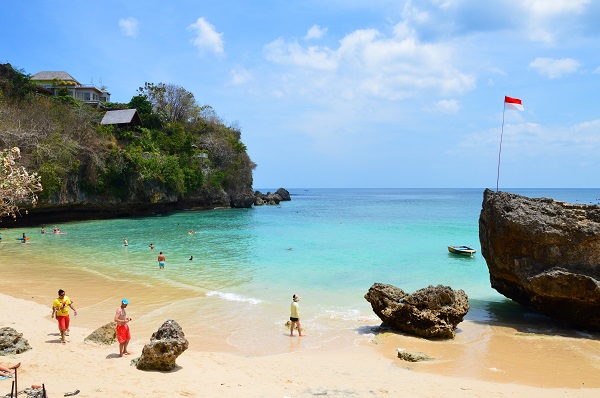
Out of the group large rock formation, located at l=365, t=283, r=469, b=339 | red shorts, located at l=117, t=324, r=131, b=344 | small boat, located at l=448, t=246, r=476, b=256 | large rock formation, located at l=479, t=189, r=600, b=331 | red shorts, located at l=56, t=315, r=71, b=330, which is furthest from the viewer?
small boat, located at l=448, t=246, r=476, b=256

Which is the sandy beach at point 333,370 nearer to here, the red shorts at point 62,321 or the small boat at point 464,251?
the red shorts at point 62,321

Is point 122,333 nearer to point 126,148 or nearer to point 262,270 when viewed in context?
point 262,270

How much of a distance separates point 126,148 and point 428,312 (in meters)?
41.9

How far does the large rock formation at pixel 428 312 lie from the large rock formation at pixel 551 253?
213 cm

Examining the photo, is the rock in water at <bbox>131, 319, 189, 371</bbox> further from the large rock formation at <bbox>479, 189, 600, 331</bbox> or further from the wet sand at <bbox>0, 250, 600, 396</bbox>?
the large rock formation at <bbox>479, 189, 600, 331</bbox>

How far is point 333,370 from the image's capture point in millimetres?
9430

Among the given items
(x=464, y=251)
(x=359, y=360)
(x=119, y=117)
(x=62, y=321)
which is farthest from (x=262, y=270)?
(x=119, y=117)

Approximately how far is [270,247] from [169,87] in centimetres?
4006

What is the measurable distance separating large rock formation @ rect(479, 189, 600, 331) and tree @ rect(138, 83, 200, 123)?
53730 millimetres

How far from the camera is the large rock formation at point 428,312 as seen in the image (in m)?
11.5

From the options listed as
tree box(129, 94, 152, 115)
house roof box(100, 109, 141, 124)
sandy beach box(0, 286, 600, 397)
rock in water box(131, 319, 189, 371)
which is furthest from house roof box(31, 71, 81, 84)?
rock in water box(131, 319, 189, 371)

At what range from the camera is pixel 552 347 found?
35.8 ft

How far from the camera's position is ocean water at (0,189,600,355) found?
13.0 meters

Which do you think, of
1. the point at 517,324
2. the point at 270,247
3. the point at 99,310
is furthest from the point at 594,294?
the point at 270,247
